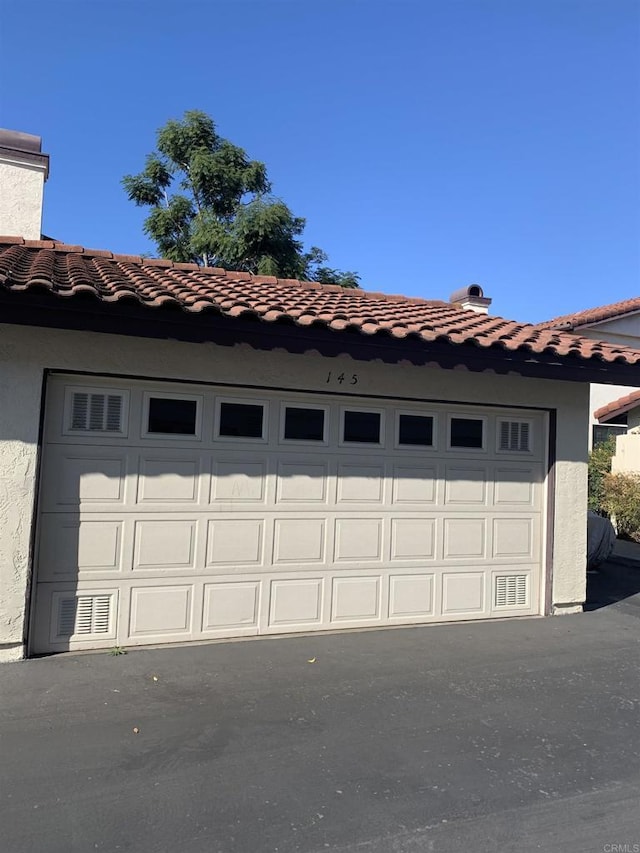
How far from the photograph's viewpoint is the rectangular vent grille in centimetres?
527

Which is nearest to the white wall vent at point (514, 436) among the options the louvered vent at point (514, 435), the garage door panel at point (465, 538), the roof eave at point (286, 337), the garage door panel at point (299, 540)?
the louvered vent at point (514, 435)

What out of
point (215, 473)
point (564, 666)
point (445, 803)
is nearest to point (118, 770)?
point (445, 803)

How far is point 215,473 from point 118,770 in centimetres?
274

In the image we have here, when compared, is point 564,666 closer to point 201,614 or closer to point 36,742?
point 201,614

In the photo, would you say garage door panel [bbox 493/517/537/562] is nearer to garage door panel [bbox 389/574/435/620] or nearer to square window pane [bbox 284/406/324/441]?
garage door panel [bbox 389/574/435/620]

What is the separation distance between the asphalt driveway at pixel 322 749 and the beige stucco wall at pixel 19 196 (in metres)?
6.02

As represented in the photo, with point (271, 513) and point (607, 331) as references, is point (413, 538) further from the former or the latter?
point (607, 331)

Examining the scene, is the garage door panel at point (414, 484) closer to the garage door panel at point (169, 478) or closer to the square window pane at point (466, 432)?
the square window pane at point (466, 432)

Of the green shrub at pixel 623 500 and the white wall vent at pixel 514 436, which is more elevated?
the white wall vent at pixel 514 436

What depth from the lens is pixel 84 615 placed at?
5324 millimetres

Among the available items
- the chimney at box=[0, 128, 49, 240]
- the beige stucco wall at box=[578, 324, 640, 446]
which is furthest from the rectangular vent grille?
the beige stucco wall at box=[578, 324, 640, 446]

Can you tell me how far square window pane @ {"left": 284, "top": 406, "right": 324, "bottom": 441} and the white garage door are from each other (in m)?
0.01

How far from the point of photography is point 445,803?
3.18 m

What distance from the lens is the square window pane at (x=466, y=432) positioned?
6.68 meters
